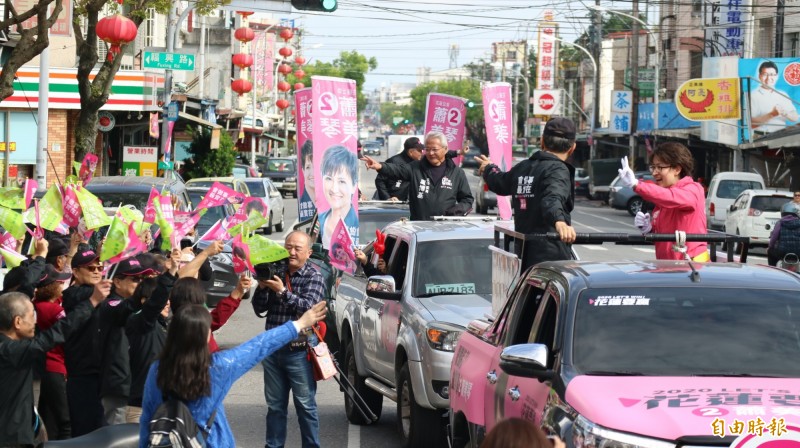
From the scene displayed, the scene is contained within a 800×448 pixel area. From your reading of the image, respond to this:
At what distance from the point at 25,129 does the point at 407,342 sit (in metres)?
26.2

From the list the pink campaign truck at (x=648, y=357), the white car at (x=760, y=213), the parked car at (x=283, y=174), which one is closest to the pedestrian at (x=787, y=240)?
the white car at (x=760, y=213)

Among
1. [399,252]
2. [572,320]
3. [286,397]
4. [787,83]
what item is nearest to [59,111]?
[787,83]

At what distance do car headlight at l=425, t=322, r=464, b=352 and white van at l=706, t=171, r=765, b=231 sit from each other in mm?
29193

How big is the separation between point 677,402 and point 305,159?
34.2 feet

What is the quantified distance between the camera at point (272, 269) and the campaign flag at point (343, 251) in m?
2.83

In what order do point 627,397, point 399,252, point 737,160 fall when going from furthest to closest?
1. point 737,160
2. point 399,252
3. point 627,397

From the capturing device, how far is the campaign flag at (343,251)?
1111 centimetres

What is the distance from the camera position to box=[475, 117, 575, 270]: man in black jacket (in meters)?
8.52

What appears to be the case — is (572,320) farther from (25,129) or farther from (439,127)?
(25,129)

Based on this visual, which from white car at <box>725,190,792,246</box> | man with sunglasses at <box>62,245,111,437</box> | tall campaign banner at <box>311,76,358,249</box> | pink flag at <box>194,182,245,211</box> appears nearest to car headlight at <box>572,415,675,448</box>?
man with sunglasses at <box>62,245,111,437</box>

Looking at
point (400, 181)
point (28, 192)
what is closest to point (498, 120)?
point (400, 181)

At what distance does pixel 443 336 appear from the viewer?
877 centimetres

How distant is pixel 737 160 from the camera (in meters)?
44.8

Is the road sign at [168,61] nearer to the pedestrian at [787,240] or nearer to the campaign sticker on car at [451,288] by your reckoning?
the pedestrian at [787,240]
